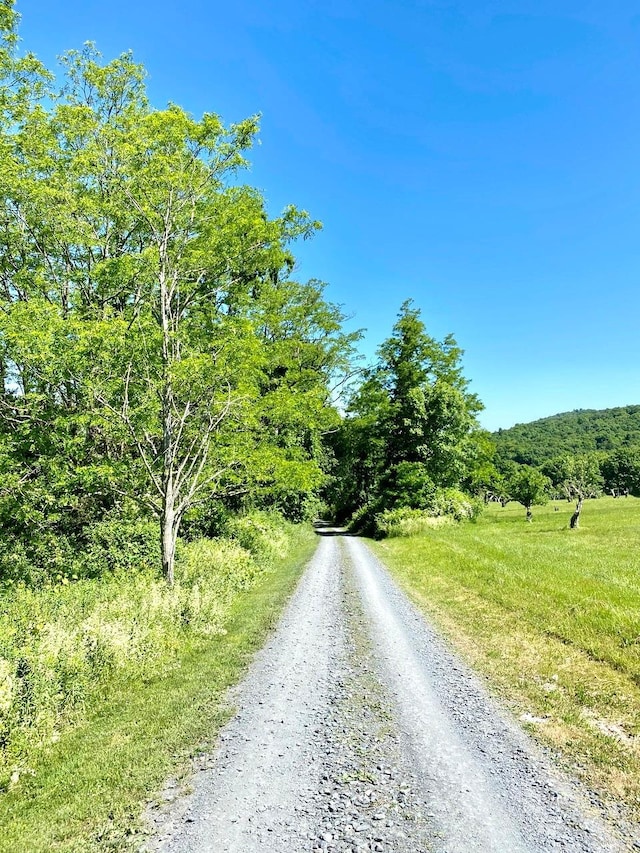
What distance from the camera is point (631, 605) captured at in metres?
10.2

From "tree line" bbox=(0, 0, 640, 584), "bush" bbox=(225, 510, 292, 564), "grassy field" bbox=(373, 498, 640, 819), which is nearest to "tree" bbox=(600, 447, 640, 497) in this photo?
"grassy field" bbox=(373, 498, 640, 819)

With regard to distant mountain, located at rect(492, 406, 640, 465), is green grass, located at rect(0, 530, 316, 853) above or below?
below

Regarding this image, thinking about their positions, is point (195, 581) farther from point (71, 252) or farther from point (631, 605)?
point (71, 252)

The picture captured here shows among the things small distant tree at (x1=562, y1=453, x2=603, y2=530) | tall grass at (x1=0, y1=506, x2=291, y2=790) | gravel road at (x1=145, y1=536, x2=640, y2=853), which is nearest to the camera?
gravel road at (x1=145, y1=536, x2=640, y2=853)

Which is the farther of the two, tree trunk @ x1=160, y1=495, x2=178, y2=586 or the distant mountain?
the distant mountain

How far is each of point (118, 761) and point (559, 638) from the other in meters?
8.32

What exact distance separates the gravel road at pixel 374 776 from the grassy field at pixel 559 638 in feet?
1.68

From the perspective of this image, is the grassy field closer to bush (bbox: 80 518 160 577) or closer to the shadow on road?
bush (bbox: 80 518 160 577)

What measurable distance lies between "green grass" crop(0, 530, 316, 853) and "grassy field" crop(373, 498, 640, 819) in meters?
4.81

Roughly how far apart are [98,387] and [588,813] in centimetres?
1202

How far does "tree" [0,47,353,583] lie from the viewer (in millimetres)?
12391

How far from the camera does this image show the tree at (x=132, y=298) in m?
12.4

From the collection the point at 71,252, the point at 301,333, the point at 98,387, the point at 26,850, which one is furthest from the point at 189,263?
the point at 301,333

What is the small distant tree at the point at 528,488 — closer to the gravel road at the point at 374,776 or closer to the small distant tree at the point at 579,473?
the small distant tree at the point at 579,473
